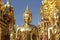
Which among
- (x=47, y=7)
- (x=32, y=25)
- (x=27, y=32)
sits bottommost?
(x=27, y=32)

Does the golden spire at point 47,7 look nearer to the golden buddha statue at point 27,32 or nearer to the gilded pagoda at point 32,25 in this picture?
the gilded pagoda at point 32,25

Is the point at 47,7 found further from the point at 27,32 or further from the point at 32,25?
the point at 27,32

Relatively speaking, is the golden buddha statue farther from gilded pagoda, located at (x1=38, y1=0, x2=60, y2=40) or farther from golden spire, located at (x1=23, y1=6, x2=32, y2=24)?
gilded pagoda, located at (x1=38, y1=0, x2=60, y2=40)

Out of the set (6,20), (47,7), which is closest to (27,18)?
(6,20)

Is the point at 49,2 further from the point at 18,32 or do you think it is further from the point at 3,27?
the point at 18,32

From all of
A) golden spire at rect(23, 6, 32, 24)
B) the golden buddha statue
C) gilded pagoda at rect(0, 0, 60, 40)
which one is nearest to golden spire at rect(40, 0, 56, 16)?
gilded pagoda at rect(0, 0, 60, 40)

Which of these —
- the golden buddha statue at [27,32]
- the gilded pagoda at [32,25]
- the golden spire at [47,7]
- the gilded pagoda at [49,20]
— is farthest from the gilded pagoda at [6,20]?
the golden buddha statue at [27,32]

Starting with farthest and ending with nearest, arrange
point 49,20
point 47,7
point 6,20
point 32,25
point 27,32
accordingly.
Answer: point 47,7, point 6,20, point 49,20, point 32,25, point 27,32

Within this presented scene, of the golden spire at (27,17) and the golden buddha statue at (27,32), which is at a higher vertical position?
the golden spire at (27,17)

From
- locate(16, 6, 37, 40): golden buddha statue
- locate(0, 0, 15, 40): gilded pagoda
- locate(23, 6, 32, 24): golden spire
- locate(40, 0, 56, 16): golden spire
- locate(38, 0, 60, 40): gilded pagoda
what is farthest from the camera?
locate(40, 0, 56, 16): golden spire

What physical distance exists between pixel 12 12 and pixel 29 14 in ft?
20.1

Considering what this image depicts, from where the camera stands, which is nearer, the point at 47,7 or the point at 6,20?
the point at 6,20

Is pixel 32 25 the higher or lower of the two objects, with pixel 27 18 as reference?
lower

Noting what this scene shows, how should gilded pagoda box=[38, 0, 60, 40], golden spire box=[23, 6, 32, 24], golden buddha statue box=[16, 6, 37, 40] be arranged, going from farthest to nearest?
gilded pagoda box=[38, 0, 60, 40] < golden spire box=[23, 6, 32, 24] < golden buddha statue box=[16, 6, 37, 40]
